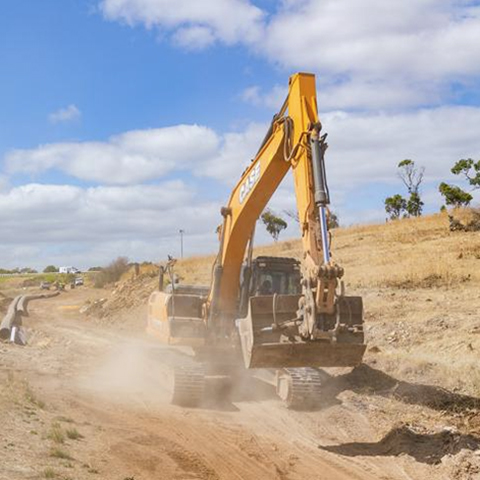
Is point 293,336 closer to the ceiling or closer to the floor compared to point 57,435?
closer to the ceiling

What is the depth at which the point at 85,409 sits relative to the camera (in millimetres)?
11930

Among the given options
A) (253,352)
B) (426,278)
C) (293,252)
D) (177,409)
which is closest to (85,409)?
(177,409)

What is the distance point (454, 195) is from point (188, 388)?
4392cm

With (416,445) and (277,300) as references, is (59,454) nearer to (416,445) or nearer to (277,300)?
(277,300)

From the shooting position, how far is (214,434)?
1087 cm

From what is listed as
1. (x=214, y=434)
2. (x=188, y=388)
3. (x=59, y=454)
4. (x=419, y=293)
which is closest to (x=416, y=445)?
(x=214, y=434)

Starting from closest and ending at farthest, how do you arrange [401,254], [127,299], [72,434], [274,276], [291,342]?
[72,434], [291,342], [274,276], [401,254], [127,299]

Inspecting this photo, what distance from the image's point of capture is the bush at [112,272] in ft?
192

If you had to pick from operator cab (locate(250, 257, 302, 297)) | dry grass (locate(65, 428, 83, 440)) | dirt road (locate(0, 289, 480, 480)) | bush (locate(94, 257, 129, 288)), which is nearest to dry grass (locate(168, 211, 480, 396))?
dirt road (locate(0, 289, 480, 480))

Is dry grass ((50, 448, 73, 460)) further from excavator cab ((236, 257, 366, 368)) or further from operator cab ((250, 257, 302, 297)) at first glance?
operator cab ((250, 257, 302, 297))

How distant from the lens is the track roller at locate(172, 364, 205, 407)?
13039 millimetres

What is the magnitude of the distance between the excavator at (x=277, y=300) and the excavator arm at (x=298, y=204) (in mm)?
16

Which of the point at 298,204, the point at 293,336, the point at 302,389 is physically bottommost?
the point at 302,389

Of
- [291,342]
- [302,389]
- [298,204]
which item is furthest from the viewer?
[302,389]
